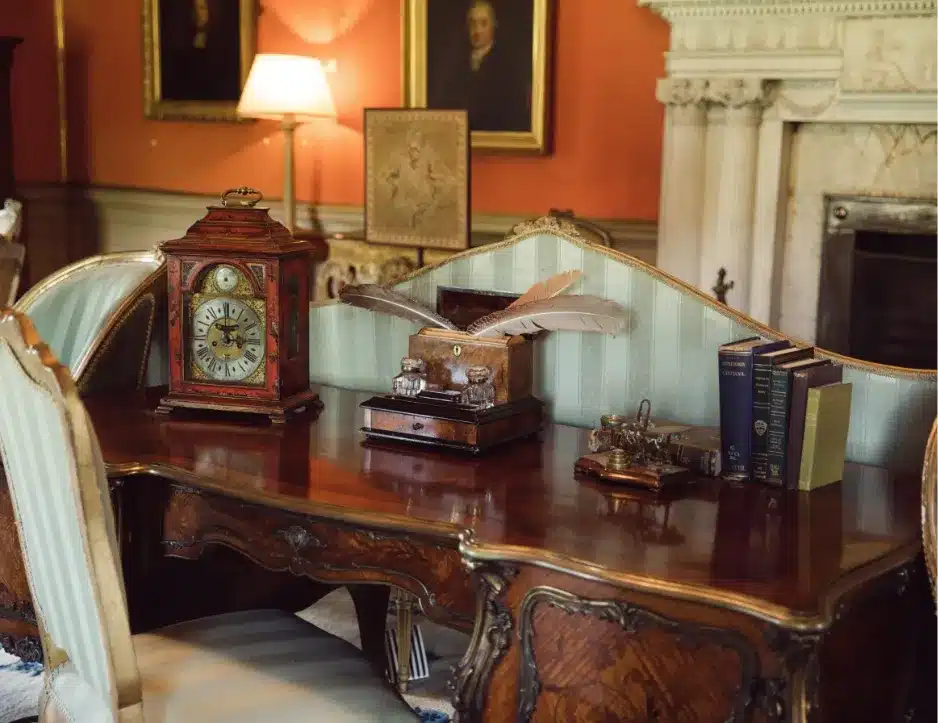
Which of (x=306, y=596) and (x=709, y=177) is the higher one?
(x=709, y=177)

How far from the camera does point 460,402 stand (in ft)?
6.73

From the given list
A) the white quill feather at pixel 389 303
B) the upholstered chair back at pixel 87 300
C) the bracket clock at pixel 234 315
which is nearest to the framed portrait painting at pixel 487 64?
the upholstered chair back at pixel 87 300

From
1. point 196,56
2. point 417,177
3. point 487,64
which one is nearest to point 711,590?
point 417,177

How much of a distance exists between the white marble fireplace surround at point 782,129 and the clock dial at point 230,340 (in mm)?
2601

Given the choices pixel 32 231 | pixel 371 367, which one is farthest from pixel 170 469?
pixel 32 231

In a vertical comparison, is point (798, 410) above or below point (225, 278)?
below

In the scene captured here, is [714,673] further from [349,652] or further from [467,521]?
[349,652]

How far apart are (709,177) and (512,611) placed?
322cm

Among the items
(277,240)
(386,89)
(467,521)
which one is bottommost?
(467,521)

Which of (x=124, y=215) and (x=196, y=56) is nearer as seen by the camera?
(x=196, y=56)

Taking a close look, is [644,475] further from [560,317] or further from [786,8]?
[786,8]

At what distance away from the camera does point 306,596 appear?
260cm

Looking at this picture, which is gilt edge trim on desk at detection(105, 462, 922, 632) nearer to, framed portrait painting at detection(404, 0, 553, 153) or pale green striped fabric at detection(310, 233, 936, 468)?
pale green striped fabric at detection(310, 233, 936, 468)

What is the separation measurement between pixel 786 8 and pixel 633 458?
2830 mm
